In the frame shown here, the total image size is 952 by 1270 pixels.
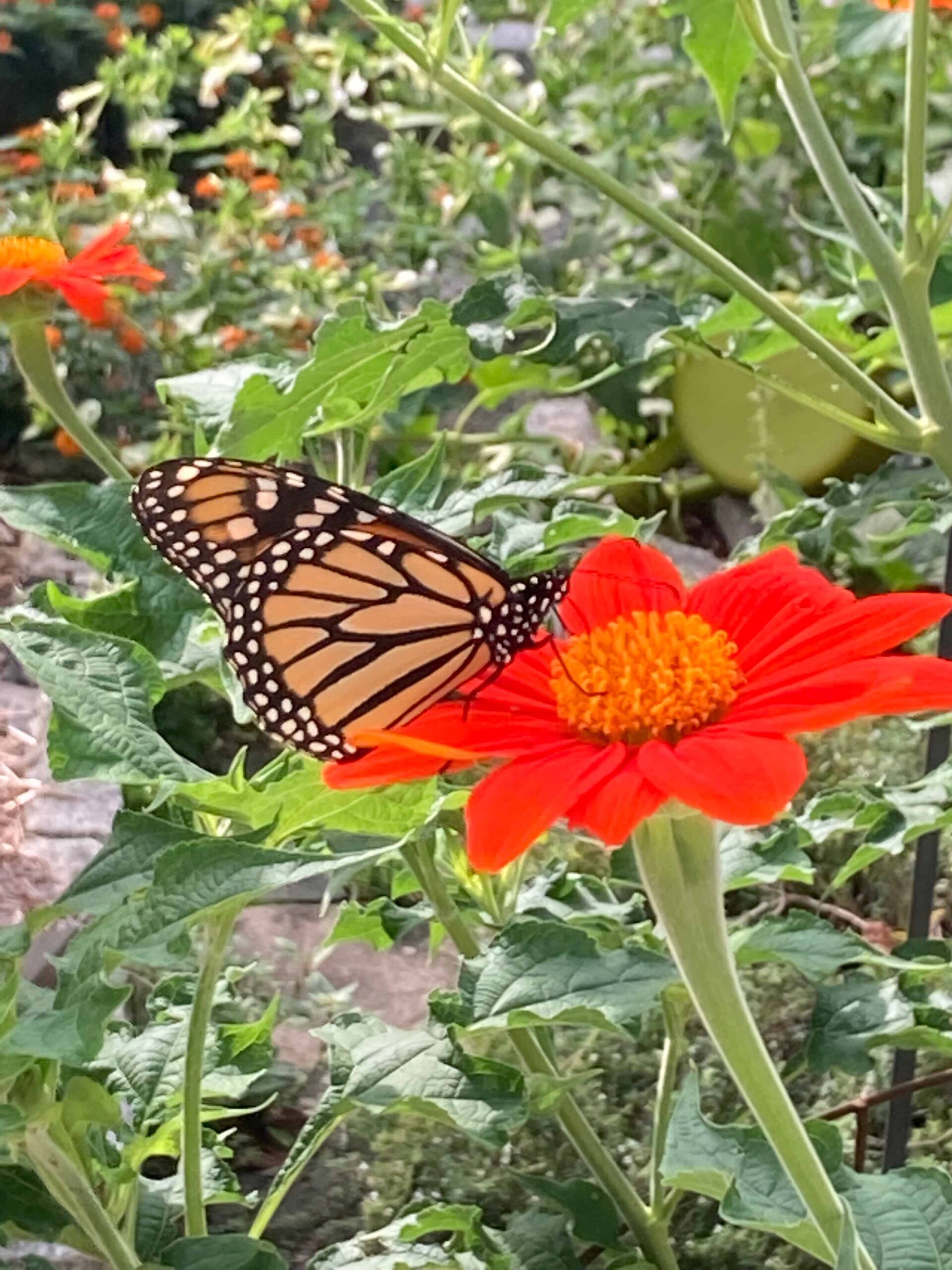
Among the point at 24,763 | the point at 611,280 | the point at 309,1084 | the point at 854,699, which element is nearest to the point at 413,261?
the point at 611,280

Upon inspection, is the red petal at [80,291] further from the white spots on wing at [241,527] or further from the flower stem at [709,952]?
the flower stem at [709,952]

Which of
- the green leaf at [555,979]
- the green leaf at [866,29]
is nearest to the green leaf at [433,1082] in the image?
the green leaf at [555,979]

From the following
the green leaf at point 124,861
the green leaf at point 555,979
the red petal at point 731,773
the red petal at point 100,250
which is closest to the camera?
the red petal at point 731,773

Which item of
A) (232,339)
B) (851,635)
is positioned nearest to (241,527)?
(851,635)

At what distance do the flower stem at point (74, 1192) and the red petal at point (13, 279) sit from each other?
517 millimetres

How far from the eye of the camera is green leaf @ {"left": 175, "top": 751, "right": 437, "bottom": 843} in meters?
0.49

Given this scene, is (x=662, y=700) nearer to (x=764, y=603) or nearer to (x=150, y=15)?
(x=764, y=603)

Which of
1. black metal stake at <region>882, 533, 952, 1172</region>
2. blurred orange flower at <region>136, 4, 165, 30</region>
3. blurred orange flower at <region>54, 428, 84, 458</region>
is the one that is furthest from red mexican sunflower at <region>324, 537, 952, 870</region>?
blurred orange flower at <region>136, 4, 165, 30</region>

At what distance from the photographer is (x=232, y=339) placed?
221cm

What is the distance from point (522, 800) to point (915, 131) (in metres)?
0.42

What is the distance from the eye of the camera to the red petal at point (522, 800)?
0.40m

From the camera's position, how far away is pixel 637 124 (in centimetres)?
225

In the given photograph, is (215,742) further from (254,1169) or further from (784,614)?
(784,614)

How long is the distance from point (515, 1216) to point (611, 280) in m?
1.24
